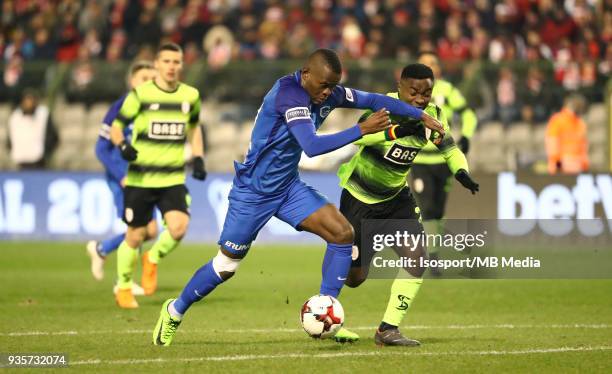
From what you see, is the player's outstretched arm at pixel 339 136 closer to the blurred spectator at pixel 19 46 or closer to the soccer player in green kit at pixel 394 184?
the soccer player in green kit at pixel 394 184

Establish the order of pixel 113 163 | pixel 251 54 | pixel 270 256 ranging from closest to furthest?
1. pixel 113 163
2. pixel 270 256
3. pixel 251 54

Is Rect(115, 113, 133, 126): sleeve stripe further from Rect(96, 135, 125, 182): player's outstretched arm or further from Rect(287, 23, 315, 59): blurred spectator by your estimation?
Rect(287, 23, 315, 59): blurred spectator

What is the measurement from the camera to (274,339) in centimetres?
934

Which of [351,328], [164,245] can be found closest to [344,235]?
[351,328]

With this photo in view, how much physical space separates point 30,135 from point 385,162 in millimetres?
11672

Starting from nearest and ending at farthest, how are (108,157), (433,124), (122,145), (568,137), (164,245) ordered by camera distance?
(433,124) < (122,145) < (164,245) < (108,157) < (568,137)

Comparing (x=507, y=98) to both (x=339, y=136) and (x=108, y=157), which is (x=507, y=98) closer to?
(x=108, y=157)

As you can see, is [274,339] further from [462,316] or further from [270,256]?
[270,256]

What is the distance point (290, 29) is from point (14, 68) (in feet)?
16.8

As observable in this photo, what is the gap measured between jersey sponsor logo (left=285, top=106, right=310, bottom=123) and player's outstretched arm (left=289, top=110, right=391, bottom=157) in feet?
0.46

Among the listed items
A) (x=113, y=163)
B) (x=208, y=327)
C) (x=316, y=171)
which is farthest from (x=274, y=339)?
(x=316, y=171)

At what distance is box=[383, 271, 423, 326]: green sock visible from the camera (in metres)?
8.99

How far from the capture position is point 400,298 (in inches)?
356

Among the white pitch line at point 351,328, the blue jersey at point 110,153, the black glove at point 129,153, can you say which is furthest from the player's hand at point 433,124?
the blue jersey at point 110,153
